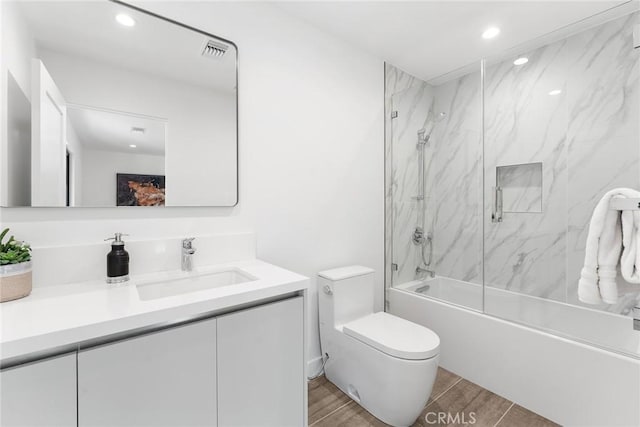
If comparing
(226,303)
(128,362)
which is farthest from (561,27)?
(128,362)

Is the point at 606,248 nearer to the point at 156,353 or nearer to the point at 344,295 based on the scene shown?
the point at 344,295

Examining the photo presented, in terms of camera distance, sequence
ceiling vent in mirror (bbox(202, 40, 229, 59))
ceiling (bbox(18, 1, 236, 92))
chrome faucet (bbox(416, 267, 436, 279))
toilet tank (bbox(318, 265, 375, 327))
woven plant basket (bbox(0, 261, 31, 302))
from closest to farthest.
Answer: woven plant basket (bbox(0, 261, 31, 302)) → ceiling (bbox(18, 1, 236, 92)) → ceiling vent in mirror (bbox(202, 40, 229, 59)) → toilet tank (bbox(318, 265, 375, 327)) → chrome faucet (bbox(416, 267, 436, 279))

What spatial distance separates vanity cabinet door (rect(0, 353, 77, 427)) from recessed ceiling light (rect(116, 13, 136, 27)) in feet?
4.38

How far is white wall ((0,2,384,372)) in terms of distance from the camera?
1.37 metres

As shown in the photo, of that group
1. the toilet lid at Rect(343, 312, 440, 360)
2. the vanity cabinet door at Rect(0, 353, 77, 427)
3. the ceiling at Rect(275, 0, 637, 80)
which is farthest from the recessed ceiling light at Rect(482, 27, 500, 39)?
the vanity cabinet door at Rect(0, 353, 77, 427)

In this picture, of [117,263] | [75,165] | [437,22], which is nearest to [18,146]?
[75,165]

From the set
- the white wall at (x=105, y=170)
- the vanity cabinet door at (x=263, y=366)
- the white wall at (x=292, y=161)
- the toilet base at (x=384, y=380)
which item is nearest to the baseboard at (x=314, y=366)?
the white wall at (x=292, y=161)

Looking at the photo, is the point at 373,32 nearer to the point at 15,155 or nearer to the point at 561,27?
the point at 561,27

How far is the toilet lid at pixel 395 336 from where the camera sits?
1444 millimetres

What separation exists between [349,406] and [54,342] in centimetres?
149

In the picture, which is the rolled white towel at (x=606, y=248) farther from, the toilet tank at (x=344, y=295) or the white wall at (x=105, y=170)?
the white wall at (x=105, y=170)

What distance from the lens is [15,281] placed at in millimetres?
948

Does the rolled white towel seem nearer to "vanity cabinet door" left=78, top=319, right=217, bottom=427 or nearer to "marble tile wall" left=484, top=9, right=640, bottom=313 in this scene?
"marble tile wall" left=484, top=9, right=640, bottom=313

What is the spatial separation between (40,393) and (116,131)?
101cm
